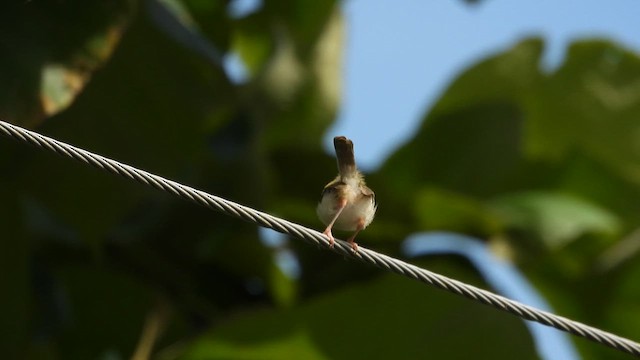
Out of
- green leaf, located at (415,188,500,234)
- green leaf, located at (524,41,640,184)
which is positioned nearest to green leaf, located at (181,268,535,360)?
green leaf, located at (415,188,500,234)

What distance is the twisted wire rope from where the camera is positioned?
2270 millimetres

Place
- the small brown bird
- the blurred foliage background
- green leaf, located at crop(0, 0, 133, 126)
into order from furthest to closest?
the blurred foliage background, green leaf, located at crop(0, 0, 133, 126), the small brown bird

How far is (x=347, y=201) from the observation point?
9.40 ft

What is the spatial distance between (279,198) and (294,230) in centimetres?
324

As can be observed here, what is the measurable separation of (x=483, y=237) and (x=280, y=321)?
1259mm

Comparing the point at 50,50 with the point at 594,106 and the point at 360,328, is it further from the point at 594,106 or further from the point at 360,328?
the point at 594,106

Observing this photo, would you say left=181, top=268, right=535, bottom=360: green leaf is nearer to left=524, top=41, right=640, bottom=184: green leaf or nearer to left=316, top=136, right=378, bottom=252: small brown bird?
left=316, top=136, right=378, bottom=252: small brown bird

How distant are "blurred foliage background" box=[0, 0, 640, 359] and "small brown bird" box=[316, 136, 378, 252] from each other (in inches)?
40.0

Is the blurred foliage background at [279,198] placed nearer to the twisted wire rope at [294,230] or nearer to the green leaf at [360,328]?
the green leaf at [360,328]

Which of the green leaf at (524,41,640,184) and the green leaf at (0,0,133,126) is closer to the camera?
the green leaf at (0,0,133,126)

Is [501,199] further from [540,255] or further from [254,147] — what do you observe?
[254,147]

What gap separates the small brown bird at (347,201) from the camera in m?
2.83

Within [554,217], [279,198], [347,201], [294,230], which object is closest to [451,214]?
[554,217]

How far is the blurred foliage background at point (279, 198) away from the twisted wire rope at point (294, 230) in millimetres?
1377
